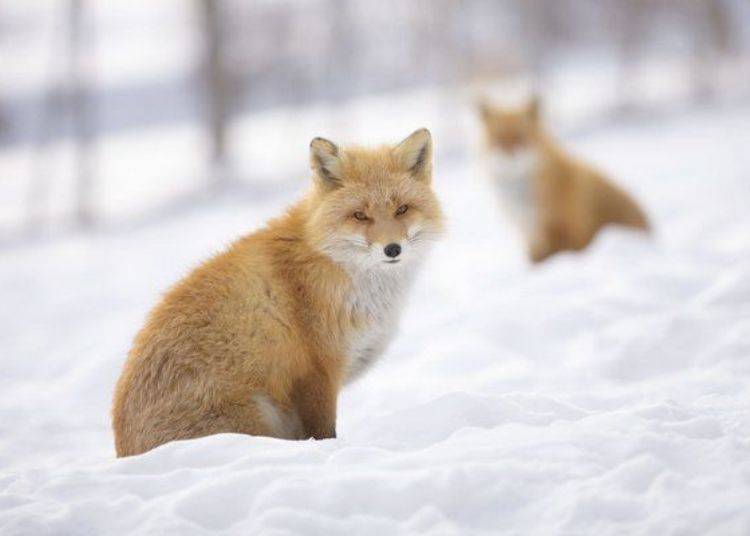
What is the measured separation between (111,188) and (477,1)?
1509 cm

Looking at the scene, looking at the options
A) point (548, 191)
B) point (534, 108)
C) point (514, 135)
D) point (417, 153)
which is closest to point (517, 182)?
point (548, 191)

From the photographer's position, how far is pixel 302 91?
2553 cm

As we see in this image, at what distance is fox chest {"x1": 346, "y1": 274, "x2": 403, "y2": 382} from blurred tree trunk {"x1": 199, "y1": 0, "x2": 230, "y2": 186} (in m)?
14.9

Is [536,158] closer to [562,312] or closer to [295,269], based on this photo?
[562,312]

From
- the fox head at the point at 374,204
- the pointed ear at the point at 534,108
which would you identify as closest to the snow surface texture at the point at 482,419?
the fox head at the point at 374,204

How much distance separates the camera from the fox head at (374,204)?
3488 mm

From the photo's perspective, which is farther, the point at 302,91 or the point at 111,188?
the point at 302,91

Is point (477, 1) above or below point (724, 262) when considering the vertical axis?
above

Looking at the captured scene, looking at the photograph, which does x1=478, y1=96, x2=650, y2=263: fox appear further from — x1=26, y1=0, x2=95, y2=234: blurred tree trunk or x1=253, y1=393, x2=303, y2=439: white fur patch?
x1=26, y1=0, x2=95, y2=234: blurred tree trunk

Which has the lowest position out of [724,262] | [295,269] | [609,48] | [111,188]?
[111,188]

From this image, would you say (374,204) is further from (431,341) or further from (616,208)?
(616,208)

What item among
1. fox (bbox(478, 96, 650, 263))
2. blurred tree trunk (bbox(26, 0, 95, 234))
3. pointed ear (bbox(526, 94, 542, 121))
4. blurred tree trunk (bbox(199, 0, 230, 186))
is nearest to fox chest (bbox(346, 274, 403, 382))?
fox (bbox(478, 96, 650, 263))

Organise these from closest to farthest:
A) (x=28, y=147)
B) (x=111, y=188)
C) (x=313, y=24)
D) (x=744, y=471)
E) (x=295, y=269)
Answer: (x=744, y=471) → (x=295, y=269) → (x=111, y=188) → (x=313, y=24) → (x=28, y=147)

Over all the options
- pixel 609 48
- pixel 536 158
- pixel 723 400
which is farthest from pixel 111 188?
pixel 609 48
